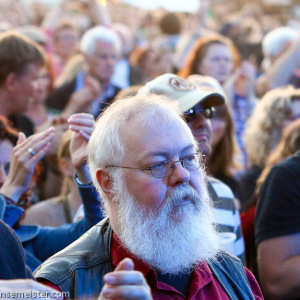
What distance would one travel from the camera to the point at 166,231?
2.07m

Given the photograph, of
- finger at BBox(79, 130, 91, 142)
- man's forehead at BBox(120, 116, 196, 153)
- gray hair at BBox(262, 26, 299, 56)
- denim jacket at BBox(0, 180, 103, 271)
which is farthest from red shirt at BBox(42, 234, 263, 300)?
gray hair at BBox(262, 26, 299, 56)

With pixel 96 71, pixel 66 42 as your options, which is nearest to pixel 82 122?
pixel 96 71

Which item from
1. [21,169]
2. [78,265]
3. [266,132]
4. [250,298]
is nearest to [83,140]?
[21,169]

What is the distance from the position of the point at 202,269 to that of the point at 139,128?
1.76ft

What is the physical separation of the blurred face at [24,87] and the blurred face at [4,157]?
1.23m

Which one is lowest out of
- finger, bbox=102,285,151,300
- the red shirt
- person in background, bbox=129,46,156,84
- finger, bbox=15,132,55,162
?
person in background, bbox=129,46,156,84

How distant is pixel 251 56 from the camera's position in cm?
891

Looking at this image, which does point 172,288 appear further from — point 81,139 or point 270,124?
point 270,124

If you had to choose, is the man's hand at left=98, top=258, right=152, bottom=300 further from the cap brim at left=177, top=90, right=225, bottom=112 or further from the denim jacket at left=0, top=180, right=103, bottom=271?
the cap brim at left=177, top=90, right=225, bottom=112

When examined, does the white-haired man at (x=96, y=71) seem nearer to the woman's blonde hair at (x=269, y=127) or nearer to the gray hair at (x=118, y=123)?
the woman's blonde hair at (x=269, y=127)

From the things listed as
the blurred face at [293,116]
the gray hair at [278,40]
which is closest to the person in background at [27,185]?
the blurred face at [293,116]

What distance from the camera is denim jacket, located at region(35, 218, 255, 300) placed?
193cm

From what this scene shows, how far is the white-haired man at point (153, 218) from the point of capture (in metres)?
2.02

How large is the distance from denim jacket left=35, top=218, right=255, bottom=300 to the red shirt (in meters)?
0.03
